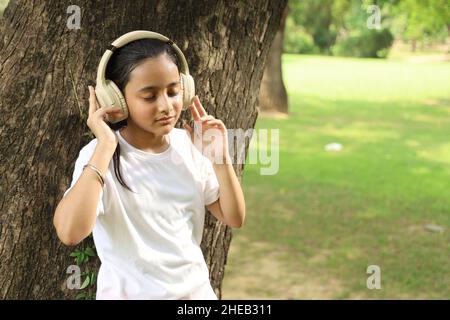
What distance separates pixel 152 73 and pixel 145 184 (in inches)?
14.6

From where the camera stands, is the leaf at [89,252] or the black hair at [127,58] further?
the leaf at [89,252]

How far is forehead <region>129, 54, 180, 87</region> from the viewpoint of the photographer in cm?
237

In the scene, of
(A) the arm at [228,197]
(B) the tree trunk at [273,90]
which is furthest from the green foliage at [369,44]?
(A) the arm at [228,197]

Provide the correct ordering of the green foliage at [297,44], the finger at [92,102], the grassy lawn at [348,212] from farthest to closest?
the green foliage at [297,44] < the grassy lawn at [348,212] < the finger at [92,102]

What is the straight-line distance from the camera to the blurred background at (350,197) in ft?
21.6

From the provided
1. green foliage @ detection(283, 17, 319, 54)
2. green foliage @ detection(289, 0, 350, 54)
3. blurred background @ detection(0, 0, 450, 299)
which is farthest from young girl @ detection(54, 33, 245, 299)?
green foliage @ detection(283, 17, 319, 54)

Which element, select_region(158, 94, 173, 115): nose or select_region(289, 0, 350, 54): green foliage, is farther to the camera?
select_region(289, 0, 350, 54): green foliage

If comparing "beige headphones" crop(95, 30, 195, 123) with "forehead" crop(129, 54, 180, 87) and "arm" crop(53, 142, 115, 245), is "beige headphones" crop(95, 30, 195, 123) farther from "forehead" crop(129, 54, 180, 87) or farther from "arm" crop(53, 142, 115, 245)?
"arm" crop(53, 142, 115, 245)

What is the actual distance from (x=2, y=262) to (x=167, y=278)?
3.59 feet

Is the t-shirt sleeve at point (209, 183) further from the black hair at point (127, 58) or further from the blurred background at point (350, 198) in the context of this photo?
the blurred background at point (350, 198)

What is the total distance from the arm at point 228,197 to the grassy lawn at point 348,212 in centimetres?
373

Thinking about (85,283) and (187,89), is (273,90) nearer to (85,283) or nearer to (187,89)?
(85,283)

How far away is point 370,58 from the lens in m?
40.2

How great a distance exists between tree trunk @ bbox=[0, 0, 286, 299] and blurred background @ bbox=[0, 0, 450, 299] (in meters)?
0.90
